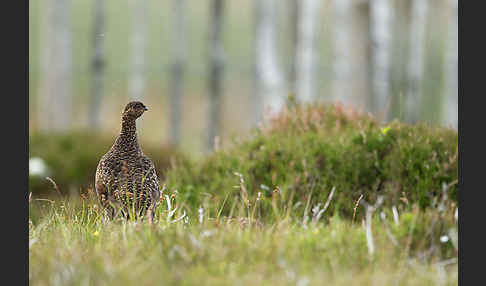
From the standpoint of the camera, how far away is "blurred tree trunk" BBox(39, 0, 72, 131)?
1224cm

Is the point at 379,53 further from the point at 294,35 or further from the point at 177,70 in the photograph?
the point at 294,35

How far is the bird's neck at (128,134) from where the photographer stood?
325cm

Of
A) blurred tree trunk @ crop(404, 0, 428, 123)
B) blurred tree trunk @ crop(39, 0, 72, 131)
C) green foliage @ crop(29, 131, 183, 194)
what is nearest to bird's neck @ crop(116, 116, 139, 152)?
green foliage @ crop(29, 131, 183, 194)

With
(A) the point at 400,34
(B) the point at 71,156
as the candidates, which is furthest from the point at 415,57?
(B) the point at 71,156

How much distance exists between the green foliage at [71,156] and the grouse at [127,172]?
527 cm

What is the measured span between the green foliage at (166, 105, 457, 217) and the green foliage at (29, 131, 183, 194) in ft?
9.38

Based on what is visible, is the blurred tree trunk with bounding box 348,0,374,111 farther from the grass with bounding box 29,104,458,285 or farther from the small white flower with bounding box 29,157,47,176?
the small white flower with bounding box 29,157,47,176

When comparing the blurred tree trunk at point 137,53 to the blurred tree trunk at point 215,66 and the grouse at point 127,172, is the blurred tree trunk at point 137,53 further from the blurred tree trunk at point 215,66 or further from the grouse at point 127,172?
the grouse at point 127,172

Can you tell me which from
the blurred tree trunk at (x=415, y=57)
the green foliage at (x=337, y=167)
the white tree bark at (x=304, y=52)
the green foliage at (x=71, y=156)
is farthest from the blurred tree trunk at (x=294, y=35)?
the green foliage at (x=337, y=167)

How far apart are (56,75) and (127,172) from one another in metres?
9.68

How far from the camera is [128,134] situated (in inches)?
129

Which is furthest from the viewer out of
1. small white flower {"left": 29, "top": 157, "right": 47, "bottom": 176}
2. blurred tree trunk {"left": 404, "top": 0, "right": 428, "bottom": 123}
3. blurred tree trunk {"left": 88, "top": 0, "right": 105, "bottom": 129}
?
blurred tree trunk {"left": 404, "top": 0, "right": 428, "bottom": 123}

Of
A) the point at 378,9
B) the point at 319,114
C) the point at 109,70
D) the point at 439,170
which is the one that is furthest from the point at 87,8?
the point at 439,170

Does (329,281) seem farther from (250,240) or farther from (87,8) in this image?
(87,8)
